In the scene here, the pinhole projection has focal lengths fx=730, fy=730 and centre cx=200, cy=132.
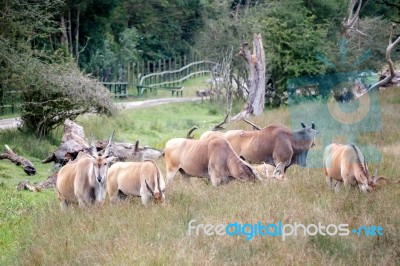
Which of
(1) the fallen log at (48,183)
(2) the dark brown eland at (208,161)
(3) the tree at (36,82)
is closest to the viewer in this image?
(2) the dark brown eland at (208,161)

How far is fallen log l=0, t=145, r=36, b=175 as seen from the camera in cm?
1759

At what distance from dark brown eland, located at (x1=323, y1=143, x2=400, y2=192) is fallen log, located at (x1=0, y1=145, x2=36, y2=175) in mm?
8495

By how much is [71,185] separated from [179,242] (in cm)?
366

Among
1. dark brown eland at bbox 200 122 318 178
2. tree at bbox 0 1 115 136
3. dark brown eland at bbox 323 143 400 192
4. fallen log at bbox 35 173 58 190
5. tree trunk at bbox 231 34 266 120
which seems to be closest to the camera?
dark brown eland at bbox 323 143 400 192

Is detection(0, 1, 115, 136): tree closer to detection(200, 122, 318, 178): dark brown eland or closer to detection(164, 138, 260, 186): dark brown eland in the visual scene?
detection(200, 122, 318, 178): dark brown eland

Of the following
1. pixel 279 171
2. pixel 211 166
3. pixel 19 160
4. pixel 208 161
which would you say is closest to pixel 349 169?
pixel 279 171

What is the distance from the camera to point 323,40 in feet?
111

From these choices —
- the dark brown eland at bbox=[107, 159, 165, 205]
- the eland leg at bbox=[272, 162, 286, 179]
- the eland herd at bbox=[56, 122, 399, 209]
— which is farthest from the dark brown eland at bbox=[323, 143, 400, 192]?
the dark brown eland at bbox=[107, 159, 165, 205]

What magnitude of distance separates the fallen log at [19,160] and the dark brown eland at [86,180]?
5.78 meters

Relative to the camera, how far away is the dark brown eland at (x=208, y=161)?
39.1 ft

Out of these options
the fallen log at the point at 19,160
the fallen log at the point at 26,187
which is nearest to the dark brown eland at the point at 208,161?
the fallen log at the point at 26,187

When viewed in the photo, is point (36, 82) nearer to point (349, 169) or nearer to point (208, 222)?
point (349, 169)

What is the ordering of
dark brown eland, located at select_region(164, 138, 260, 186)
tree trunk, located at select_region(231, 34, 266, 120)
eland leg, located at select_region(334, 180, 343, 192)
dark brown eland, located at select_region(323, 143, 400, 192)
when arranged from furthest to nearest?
tree trunk, located at select_region(231, 34, 266, 120) → dark brown eland, located at select_region(164, 138, 260, 186) → eland leg, located at select_region(334, 180, 343, 192) → dark brown eland, located at select_region(323, 143, 400, 192)

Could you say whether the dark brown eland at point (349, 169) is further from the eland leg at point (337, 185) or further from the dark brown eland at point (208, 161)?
the dark brown eland at point (208, 161)
